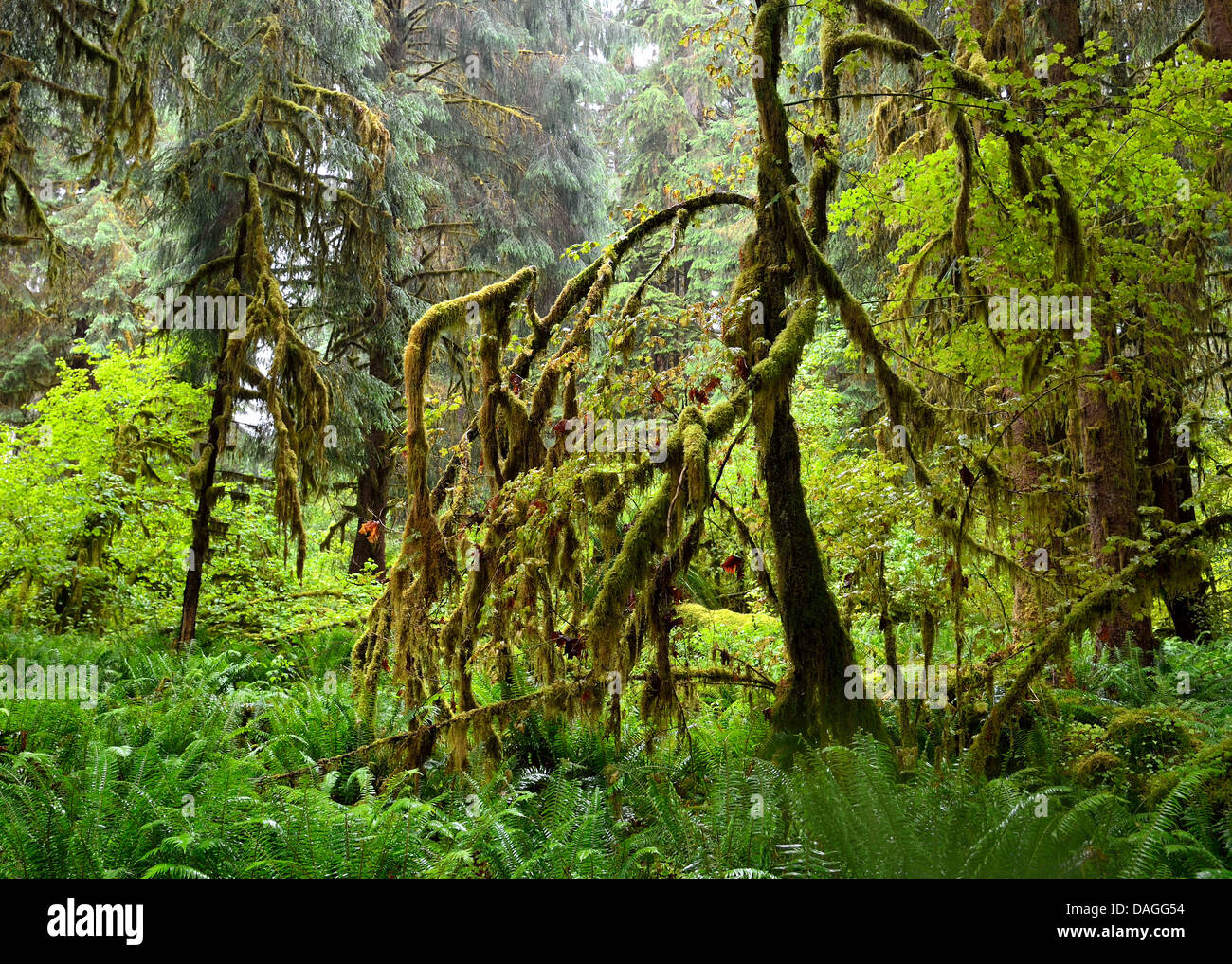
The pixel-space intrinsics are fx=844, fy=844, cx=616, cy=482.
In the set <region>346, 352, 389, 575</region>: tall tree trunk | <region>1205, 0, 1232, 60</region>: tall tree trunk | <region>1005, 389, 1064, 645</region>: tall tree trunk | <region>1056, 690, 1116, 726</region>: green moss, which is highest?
<region>1205, 0, 1232, 60</region>: tall tree trunk

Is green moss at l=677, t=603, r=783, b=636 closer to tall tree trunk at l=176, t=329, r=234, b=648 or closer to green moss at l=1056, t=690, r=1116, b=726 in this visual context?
green moss at l=1056, t=690, r=1116, b=726

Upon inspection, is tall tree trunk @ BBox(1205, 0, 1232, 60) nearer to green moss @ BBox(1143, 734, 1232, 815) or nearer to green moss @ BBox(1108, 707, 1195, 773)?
green moss @ BBox(1108, 707, 1195, 773)

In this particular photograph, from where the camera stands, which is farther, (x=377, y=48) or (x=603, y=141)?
(x=603, y=141)

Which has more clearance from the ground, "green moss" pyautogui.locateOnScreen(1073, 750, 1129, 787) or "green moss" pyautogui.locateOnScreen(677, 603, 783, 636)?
"green moss" pyautogui.locateOnScreen(677, 603, 783, 636)

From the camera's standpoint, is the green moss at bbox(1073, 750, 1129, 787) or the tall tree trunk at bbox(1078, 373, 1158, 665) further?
the tall tree trunk at bbox(1078, 373, 1158, 665)

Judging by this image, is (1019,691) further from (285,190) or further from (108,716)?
(285,190)

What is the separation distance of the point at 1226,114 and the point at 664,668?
15.0 feet

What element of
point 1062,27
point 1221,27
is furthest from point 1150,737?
point 1062,27

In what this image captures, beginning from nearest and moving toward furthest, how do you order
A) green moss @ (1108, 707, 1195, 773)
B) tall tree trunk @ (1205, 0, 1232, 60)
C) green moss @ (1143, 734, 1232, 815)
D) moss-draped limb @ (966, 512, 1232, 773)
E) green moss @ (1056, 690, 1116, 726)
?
1. green moss @ (1143, 734, 1232, 815)
2. moss-draped limb @ (966, 512, 1232, 773)
3. green moss @ (1108, 707, 1195, 773)
4. green moss @ (1056, 690, 1116, 726)
5. tall tree trunk @ (1205, 0, 1232, 60)

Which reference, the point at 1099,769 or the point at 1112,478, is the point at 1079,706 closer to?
the point at 1099,769

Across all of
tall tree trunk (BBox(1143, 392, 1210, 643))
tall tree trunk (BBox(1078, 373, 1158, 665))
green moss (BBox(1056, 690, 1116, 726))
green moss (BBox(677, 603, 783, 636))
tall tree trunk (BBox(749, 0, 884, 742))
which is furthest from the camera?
tall tree trunk (BBox(1143, 392, 1210, 643))

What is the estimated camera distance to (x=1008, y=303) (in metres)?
5.43

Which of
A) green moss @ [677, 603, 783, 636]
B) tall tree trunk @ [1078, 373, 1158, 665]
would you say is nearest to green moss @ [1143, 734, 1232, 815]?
green moss @ [677, 603, 783, 636]
